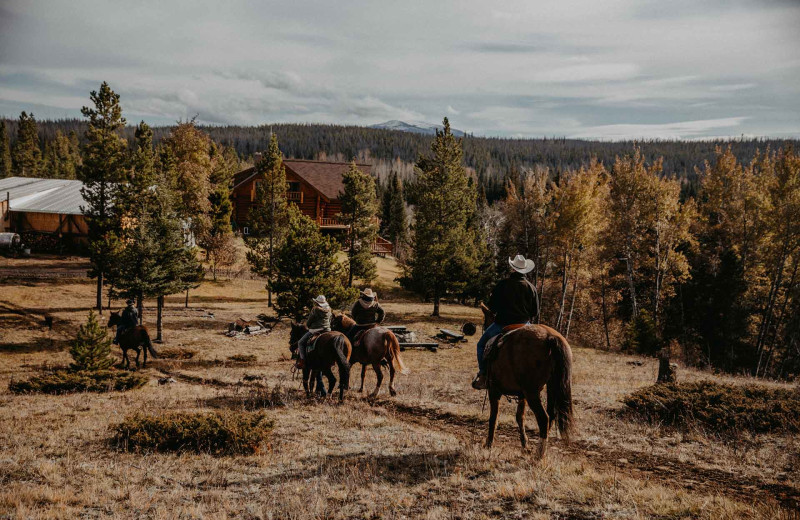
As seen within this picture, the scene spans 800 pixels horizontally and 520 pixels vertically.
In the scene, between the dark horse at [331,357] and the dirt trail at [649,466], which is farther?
the dark horse at [331,357]

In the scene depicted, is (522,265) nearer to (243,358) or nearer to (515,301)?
(515,301)

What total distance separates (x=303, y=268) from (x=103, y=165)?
17.9 m

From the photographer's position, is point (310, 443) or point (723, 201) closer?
point (310, 443)

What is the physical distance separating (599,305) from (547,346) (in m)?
42.9

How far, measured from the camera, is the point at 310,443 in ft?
30.7

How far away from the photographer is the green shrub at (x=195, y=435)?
887 cm

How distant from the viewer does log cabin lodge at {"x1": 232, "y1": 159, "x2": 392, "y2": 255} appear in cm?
6209

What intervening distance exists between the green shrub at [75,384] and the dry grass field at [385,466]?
30.4 inches

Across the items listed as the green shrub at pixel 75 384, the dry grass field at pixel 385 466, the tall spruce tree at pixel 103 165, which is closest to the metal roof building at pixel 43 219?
the tall spruce tree at pixel 103 165

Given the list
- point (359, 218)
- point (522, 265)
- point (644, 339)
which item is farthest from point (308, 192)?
point (522, 265)

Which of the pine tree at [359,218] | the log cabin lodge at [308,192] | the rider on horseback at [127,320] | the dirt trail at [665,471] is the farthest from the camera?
the log cabin lodge at [308,192]

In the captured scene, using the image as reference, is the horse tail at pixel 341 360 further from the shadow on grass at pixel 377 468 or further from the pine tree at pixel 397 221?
the pine tree at pixel 397 221

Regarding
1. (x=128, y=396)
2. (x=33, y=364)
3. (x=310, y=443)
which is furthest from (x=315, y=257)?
(x=310, y=443)

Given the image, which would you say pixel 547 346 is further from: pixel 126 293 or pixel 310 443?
pixel 126 293
